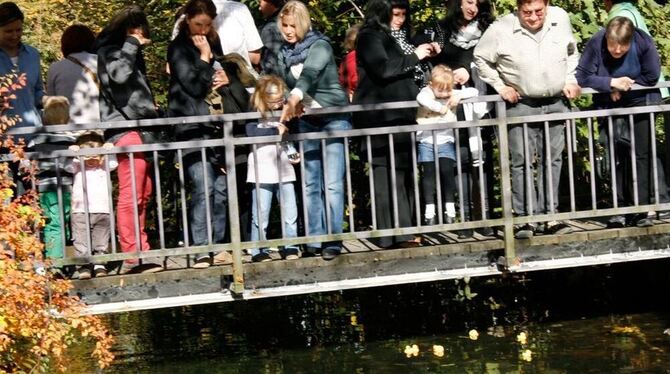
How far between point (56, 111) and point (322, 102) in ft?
6.18

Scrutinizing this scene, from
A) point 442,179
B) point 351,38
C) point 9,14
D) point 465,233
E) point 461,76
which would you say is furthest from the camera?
point 351,38

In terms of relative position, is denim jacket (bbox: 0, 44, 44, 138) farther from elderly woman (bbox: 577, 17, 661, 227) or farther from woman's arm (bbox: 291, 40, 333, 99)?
elderly woman (bbox: 577, 17, 661, 227)

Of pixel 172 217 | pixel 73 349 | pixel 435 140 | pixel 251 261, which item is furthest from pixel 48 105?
pixel 172 217

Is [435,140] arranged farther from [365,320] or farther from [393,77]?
[365,320]

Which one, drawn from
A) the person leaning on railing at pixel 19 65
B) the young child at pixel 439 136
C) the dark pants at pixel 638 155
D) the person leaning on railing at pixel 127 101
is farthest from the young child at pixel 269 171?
the dark pants at pixel 638 155

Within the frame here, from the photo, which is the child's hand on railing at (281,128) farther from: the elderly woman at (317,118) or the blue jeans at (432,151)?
the blue jeans at (432,151)

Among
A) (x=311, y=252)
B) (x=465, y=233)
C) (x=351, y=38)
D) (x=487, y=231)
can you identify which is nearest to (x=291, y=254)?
(x=311, y=252)

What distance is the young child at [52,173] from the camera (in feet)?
33.9

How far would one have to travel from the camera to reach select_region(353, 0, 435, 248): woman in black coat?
10.5m

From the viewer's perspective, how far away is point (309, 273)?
10664 mm

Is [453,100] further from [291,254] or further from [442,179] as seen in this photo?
[291,254]

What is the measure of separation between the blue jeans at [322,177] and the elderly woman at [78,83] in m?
1.57

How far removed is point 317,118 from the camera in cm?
1070

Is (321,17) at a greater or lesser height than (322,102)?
greater
